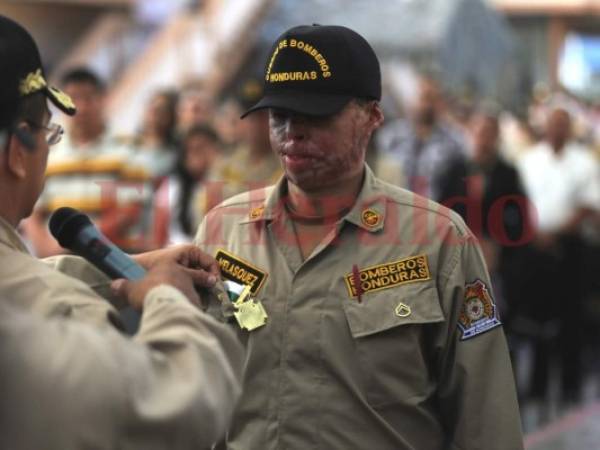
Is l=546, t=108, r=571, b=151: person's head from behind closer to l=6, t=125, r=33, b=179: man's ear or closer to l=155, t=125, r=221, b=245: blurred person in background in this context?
l=155, t=125, r=221, b=245: blurred person in background

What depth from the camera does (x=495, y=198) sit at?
8.75 metres

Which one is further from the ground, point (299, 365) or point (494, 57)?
point (299, 365)

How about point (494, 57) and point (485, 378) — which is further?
point (494, 57)

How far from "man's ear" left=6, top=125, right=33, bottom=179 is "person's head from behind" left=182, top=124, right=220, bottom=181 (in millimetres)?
6040

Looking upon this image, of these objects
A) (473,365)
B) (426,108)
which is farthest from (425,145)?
(473,365)

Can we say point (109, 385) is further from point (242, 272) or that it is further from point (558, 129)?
point (558, 129)

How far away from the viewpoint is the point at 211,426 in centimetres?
240

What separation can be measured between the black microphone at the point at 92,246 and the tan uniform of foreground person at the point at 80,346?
0.14 ft

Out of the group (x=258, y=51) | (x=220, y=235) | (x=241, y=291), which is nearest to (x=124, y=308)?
(x=241, y=291)

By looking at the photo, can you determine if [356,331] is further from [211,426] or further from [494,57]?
[494,57]

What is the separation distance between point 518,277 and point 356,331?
646cm

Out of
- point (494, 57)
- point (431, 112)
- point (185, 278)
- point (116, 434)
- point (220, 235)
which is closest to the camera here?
point (116, 434)

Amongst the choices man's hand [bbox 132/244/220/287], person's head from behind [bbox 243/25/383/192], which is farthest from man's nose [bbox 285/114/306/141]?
man's hand [bbox 132/244/220/287]

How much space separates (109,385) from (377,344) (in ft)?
4.78
